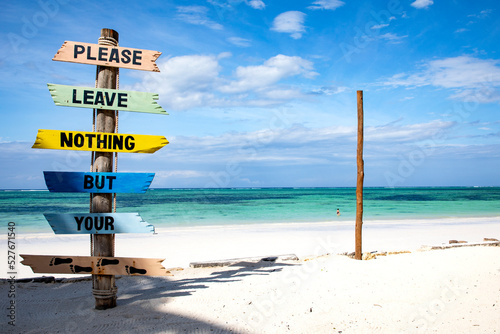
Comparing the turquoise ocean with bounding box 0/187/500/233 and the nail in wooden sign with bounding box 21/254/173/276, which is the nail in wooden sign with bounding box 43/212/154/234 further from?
the turquoise ocean with bounding box 0/187/500/233

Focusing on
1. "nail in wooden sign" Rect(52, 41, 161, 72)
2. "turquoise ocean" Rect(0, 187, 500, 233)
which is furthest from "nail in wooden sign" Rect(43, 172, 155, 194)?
"turquoise ocean" Rect(0, 187, 500, 233)

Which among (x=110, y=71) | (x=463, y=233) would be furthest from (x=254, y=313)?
(x=463, y=233)

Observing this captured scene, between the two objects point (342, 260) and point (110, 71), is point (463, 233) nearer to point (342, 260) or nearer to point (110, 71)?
point (342, 260)

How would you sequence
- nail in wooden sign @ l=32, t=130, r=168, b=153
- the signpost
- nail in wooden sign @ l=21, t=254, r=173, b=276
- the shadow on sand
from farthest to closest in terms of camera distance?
nail in wooden sign @ l=21, t=254, r=173, b=276
the signpost
nail in wooden sign @ l=32, t=130, r=168, b=153
the shadow on sand

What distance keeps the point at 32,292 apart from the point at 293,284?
5007 mm

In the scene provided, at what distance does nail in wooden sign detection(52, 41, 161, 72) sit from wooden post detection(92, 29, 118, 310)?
0.42ft

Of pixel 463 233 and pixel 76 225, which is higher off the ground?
pixel 76 225

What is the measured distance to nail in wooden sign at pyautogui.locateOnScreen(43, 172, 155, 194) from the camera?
A: 485 cm

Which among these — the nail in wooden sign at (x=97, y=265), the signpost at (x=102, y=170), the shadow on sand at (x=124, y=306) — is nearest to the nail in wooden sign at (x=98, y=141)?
the signpost at (x=102, y=170)

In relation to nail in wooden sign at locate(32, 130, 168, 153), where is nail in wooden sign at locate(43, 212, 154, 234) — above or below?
below

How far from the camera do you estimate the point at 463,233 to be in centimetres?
1766

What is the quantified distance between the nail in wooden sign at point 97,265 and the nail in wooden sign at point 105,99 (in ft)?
7.45

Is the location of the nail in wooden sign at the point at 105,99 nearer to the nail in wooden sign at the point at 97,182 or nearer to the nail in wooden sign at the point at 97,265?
the nail in wooden sign at the point at 97,182

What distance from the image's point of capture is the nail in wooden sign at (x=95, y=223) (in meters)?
4.95
